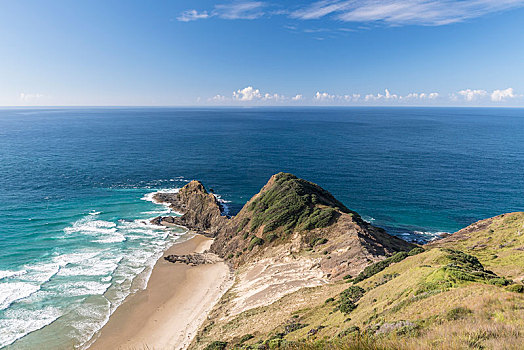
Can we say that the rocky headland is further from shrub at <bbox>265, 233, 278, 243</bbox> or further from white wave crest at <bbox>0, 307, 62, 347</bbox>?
white wave crest at <bbox>0, 307, 62, 347</bbox>

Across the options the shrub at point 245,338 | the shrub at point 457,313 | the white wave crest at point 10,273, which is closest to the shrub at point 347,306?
the shrub at point 245,338

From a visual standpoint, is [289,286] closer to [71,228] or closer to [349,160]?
[71,228]

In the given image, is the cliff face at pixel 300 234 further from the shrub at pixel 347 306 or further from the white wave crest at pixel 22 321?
the white wave crest at pixel 22 321

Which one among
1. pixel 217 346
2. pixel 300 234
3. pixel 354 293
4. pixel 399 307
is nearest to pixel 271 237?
pixel 300 234

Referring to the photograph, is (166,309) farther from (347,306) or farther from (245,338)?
(347,306)

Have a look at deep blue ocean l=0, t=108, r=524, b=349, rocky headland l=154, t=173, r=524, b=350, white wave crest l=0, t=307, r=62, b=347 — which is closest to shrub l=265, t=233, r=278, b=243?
rocky headland l=154, t=173, r=524, b=350

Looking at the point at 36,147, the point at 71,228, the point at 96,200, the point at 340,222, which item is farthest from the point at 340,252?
the point at 36,147
